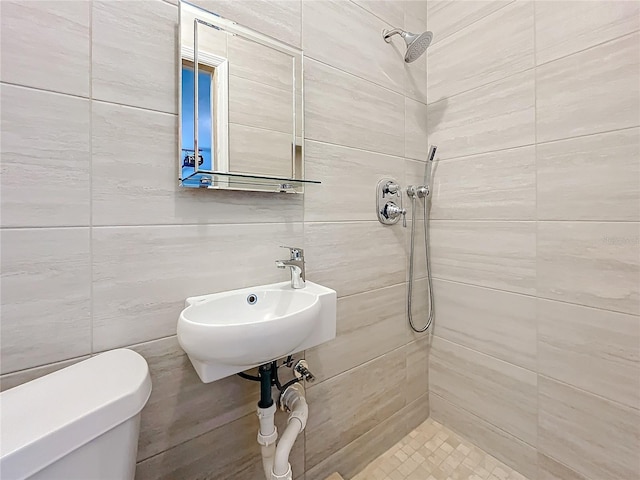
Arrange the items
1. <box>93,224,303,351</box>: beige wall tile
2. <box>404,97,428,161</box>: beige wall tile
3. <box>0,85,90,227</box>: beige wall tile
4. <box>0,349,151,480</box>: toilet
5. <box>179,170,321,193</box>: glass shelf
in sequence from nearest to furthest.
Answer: <box>0,349,151,480</box>: toilet → <box>0,85,90,227</box>: beige wall tile → <box>93,224,303,351</box>: beige wall tile → <box>179,170,321,193</box>: glass shelf → <box>404,97,428,161</box>: beige wall tile

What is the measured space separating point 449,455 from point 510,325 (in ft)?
2.29

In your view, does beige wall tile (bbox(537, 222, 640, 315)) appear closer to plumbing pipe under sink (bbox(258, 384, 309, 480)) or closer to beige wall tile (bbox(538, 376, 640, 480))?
beige wall tile (bbox(538, 376, 640, 480))

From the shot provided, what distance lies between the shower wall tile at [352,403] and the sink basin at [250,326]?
451mm

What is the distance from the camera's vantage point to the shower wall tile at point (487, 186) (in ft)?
4.19

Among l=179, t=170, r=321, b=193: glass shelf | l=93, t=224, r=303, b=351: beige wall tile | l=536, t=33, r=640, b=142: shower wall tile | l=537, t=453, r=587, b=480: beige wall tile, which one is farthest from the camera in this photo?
l=537, t=453, r=587, b=480: beige wall tile

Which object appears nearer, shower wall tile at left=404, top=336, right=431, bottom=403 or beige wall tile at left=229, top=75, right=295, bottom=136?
beige wall tile at left=229, top=75, right=295, bottom=136

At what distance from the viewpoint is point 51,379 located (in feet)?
2.19

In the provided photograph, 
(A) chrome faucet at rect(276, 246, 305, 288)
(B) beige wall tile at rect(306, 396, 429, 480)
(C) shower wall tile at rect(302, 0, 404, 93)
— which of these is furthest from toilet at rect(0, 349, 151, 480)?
(C) shower wall tile at rect(302, 0, 404, 93)

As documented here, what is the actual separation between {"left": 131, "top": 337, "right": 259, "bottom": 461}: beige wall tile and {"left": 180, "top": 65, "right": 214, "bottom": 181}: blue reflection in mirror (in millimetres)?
539

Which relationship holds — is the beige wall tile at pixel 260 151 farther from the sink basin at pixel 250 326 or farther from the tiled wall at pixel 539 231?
the tiled wall at pixel 539 231

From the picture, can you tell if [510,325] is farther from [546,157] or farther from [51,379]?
[51,379]

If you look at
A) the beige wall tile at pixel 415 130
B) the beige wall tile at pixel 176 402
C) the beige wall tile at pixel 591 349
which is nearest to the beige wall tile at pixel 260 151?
the beige wall tile at pixel 176 402

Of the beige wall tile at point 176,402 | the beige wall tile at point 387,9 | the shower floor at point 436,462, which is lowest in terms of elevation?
the shower floor at point 436,462

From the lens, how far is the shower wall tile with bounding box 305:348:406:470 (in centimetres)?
125
